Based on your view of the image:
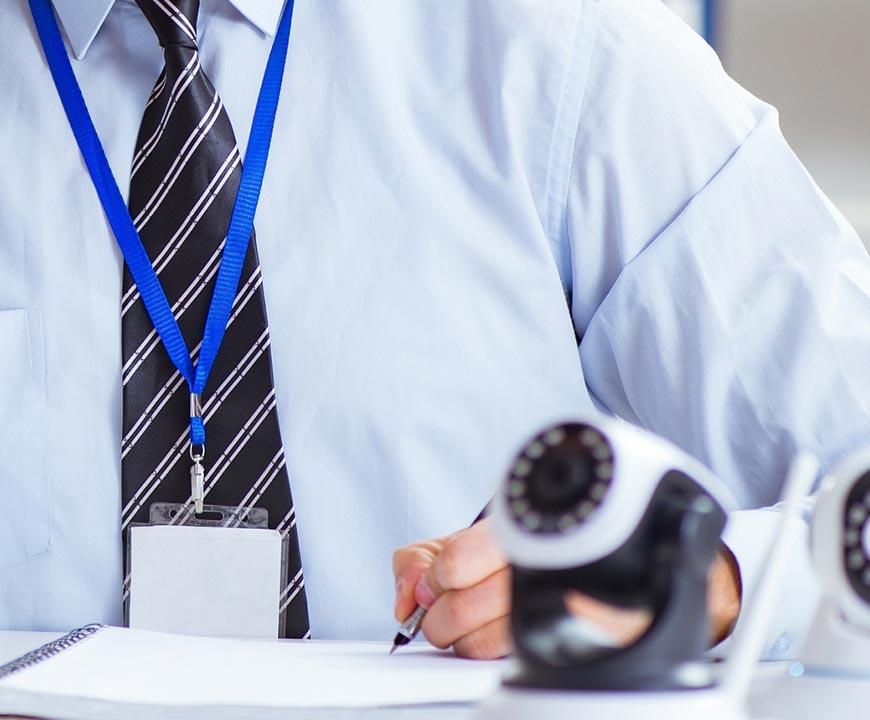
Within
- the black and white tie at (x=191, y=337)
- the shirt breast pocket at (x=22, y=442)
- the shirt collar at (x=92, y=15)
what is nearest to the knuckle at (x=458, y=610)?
the black and white tie at (x=191, y=337)

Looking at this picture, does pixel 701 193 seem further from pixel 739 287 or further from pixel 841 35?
pixel 841 35

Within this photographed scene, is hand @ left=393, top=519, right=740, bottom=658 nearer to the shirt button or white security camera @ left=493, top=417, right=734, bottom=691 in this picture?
the shirt button

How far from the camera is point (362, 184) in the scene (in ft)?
4.14

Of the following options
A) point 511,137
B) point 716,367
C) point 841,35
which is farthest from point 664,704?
point 841,35

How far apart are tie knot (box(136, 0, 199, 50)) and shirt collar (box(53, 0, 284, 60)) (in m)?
0.05

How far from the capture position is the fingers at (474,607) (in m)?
0.80

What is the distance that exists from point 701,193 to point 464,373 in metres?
0.29

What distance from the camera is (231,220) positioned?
121 centimetres

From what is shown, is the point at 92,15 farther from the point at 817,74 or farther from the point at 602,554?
the point at 817,74

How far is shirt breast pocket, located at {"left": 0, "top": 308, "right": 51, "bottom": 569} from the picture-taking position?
4.09ft

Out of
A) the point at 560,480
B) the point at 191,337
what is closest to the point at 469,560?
the point at 560,480

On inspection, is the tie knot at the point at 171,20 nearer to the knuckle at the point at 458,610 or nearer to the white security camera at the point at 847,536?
the knuckle at the point at 458,610

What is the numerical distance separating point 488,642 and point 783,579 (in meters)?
A: 0.23

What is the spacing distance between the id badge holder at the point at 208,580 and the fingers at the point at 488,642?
394 mm
